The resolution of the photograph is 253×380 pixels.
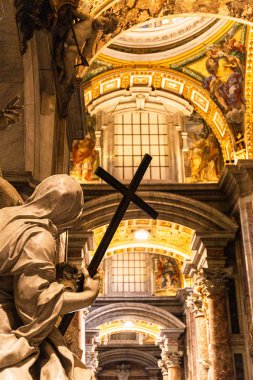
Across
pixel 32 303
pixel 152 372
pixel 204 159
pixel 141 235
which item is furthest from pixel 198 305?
pixel 32 303

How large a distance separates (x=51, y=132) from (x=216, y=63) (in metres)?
9.41

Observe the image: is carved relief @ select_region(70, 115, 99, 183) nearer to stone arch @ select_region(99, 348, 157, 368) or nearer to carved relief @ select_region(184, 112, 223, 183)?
carved relief @ select_region(184, 112, 223, 183)

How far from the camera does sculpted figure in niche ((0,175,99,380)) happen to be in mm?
2295

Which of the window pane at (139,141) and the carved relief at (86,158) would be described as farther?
the window pane at (139,141)

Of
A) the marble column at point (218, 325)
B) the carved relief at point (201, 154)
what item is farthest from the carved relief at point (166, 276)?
the marble column at point (218, 325)

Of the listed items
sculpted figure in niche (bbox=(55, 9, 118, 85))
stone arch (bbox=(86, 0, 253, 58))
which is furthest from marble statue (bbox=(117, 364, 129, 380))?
sculpted figure in niche (bbox=(55, 9, 118, 85))

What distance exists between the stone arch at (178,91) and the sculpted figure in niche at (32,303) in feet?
43.8

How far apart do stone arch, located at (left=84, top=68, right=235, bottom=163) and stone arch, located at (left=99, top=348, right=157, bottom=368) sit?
14358 mm

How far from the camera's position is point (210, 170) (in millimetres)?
15938

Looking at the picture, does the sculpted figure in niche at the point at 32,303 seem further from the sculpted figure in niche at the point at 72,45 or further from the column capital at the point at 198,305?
→ the column capital at the point at 198,305

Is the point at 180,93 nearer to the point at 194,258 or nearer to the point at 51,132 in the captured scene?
the point at 194,258

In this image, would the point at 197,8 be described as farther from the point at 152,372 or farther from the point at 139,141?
the point at 152,372

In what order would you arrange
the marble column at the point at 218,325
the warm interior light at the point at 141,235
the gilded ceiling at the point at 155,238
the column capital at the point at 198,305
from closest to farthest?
the marble column at the point at 218,325, the column capital at the point at 198,305, the gilded ceiling at the point at 155,238, the warm interior light at the point at 141,235

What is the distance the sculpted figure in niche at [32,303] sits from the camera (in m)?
2.29
